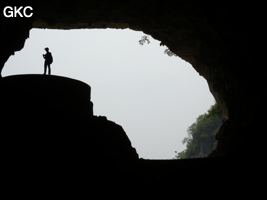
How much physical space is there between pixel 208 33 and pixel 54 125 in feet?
28.7

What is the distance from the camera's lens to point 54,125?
7.02 metres

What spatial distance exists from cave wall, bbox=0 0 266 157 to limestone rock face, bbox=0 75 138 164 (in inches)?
116

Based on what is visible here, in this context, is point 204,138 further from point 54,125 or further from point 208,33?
point 54,125

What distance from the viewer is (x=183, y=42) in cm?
1416

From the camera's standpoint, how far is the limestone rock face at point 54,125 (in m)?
6.39

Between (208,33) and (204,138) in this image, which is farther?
(204,138)

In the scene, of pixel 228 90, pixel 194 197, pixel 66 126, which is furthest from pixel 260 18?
pixel 66 126

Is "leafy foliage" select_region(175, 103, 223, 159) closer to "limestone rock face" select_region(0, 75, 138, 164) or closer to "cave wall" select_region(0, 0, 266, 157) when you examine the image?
"cave wall" select_region(0, 0, 266, 157)

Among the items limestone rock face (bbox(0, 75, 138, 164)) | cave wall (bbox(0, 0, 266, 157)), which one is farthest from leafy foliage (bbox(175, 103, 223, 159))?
limestone rock face (bbox(0, 75, 138, 164))

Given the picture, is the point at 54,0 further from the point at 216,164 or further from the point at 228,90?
the point at 216,164

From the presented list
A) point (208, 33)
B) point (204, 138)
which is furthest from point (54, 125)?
point (204, 138)

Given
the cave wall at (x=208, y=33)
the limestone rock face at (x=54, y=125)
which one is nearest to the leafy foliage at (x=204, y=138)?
the cave wall at (x=208, y=33)

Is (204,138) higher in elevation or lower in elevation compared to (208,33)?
lower

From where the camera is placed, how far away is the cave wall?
28.1 ft
